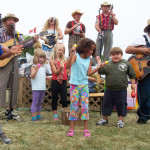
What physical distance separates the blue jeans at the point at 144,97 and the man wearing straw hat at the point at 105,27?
2.69 meters

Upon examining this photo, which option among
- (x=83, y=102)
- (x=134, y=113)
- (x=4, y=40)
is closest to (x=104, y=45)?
(x=134, y=113)

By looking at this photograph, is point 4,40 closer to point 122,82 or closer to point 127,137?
point 122,82

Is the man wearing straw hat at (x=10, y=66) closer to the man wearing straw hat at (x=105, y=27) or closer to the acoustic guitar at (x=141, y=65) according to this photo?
the acoustic guitar at (x=141, y=65)

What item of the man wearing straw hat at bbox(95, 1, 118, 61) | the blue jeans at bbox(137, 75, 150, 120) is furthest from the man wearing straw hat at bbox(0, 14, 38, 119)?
the man wearing straw hat at bbox(95, 1, 118, 61)

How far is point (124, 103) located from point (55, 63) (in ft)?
5.33

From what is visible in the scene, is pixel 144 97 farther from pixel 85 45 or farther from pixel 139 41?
pixel 85 45

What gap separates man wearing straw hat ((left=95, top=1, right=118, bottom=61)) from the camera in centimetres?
745

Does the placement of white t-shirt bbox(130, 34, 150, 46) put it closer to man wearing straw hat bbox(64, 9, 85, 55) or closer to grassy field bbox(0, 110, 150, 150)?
grassy field bbox(0, 110, 150, 150)

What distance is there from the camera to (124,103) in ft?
15.4

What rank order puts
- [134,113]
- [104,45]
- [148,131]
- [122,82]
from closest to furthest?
[148,131] → [122,82] → [134,113] → [104,45]

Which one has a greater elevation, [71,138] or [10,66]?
[10,66]

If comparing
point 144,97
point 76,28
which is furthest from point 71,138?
point 76,28

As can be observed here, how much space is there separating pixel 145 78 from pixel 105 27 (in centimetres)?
315

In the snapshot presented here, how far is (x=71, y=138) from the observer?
366 centimetres
